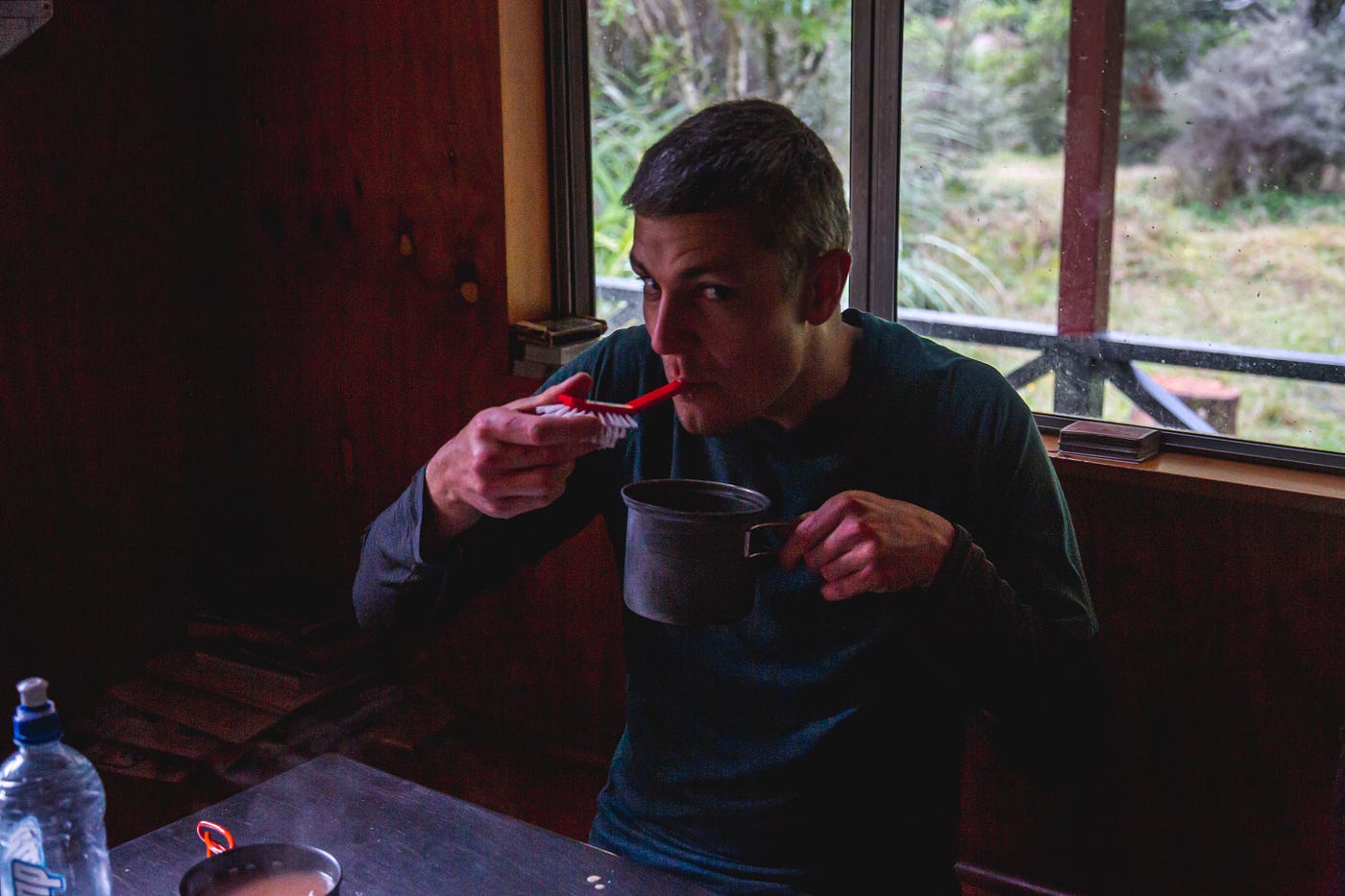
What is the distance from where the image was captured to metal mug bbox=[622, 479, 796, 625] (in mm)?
1131

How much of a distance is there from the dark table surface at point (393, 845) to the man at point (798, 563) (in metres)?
0.27

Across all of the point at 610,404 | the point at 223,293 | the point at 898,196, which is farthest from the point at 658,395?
the point at 223,293

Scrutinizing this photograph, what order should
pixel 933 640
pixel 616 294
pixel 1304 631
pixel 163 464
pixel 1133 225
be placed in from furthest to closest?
pixel 163 464 < pixel 616 294 < pixel 1133 225 < pixel 1304 631 < pixel 933 640

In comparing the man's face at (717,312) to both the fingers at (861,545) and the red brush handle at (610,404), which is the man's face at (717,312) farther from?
the fingers at (861,545)

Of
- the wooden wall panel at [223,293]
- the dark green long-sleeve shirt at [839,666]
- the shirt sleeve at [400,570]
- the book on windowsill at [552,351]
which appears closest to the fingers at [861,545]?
the dark green long-sleeve shirt at [839,666]

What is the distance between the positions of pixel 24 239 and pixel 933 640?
2140mm

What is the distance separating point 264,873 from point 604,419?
527mm

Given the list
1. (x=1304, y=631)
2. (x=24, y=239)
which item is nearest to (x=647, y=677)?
(x=1304, y=631)

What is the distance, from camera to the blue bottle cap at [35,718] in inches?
36.5

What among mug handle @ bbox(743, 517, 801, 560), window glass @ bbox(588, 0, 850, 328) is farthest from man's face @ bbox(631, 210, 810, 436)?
window glass @ bbox(588, 0, 850, 328)

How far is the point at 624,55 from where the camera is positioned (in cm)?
261

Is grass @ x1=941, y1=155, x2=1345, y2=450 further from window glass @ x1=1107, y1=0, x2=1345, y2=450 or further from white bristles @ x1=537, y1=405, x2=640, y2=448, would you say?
white bristles @ x1=537, y1=405, x2=640, y2=448

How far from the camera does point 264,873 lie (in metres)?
0.98

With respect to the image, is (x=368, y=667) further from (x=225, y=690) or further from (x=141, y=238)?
(x=141, y=238)
